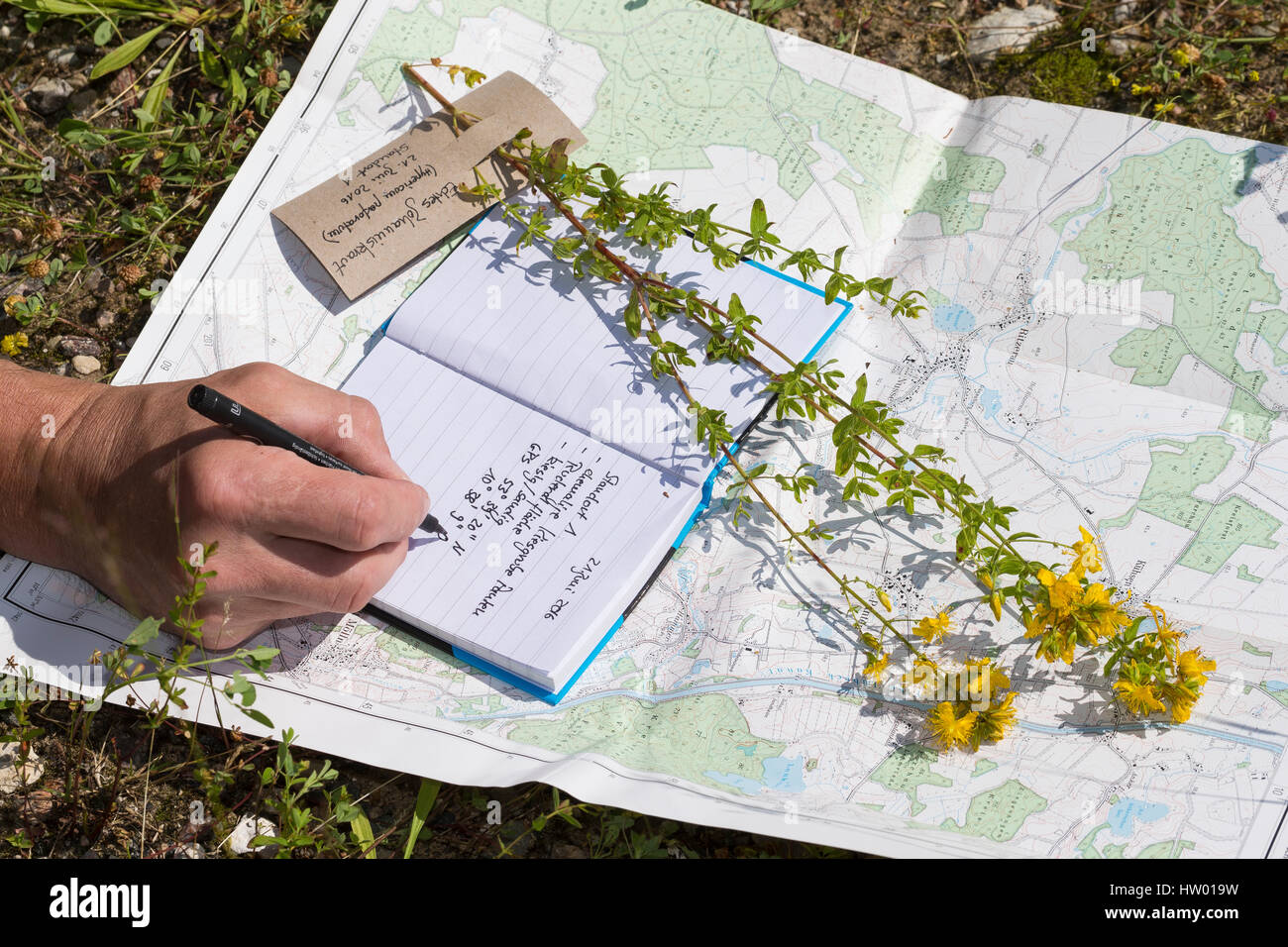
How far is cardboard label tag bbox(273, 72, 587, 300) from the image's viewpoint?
2.35 m

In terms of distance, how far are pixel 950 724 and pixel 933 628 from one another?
181mm

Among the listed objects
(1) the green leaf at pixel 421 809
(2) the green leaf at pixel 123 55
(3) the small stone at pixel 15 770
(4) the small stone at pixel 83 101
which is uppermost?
(2) the green leaf at pixel 123 55

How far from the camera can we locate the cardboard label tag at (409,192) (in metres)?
2.35

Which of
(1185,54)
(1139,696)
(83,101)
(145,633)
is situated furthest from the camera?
(83,101)

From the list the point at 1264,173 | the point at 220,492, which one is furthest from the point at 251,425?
the point at 1264,173

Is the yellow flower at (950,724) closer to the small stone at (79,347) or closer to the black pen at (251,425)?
the black pen at (251,425)

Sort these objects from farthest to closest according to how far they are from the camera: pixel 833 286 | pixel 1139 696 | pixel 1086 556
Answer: pixel 833 286 → pixel 1086 556 → pixel 1139 696

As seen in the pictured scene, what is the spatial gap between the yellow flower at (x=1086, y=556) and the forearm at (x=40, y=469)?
190cm

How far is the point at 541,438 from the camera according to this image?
2.15 metres

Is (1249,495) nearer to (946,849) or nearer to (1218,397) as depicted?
(1218,397)

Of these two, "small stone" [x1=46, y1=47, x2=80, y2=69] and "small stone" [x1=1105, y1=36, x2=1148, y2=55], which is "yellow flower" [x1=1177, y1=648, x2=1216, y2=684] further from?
"small stone" [x1=46, y1=47, x2=80, y2=69]

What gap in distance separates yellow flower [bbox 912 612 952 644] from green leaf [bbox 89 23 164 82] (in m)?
2.37

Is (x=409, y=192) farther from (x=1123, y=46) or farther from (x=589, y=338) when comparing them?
(x=1123, y=46)

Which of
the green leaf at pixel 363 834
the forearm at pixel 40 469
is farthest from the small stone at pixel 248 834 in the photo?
the forearm at pixel 40 469
